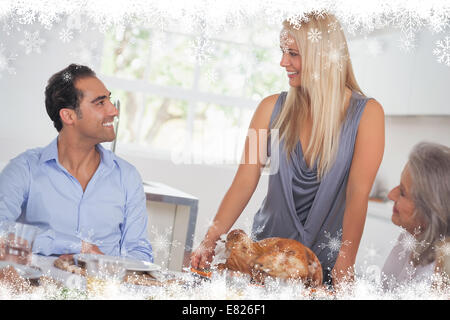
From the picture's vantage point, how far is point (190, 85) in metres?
0.95

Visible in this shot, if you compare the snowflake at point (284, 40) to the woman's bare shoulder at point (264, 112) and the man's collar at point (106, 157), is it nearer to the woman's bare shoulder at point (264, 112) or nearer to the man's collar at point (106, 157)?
the woman's bare shoulder at point (264, 112)

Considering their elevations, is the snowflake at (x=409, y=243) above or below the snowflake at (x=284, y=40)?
below

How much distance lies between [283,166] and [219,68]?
21 centimetres

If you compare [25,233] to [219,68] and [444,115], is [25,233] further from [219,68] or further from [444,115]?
[444,115]

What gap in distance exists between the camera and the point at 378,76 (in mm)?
1015

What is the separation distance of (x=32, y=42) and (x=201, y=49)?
0.28 meters

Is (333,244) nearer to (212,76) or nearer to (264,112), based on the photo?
(264,112)

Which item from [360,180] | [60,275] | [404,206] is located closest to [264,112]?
[360,180]

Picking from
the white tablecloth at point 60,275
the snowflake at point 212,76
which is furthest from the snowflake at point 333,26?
the white tablecloth at point 60,275

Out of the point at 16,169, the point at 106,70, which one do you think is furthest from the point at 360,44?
the point at 16,169

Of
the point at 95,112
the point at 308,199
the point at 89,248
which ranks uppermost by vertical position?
the point at 95,112

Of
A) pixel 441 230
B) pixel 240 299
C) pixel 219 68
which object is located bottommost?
pixel 240 299

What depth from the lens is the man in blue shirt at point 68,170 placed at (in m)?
0.91

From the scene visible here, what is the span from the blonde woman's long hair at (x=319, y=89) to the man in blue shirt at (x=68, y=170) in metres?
0.31
